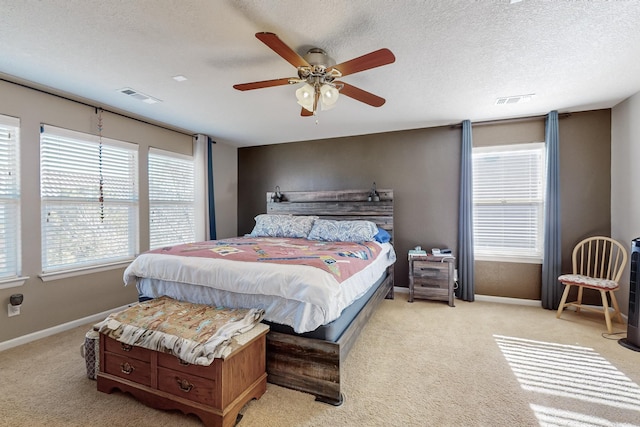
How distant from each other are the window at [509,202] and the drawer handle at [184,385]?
3.85m

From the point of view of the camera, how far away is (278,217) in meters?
4.49

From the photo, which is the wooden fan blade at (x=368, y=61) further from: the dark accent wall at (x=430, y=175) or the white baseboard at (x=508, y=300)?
the white baseboard at (x=508, y=300)

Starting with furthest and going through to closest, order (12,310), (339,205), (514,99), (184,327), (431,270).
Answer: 1. (339,205)
2. (431,270)
3. (514,99)
4. (12,310)
5. (184,327)

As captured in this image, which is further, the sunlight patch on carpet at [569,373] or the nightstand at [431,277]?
the nightstand at [431,277]

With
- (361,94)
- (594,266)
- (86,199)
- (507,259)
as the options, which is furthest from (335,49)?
(594,266)

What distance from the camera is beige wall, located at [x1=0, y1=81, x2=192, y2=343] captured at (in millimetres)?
2747

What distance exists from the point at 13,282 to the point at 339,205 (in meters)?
3.80

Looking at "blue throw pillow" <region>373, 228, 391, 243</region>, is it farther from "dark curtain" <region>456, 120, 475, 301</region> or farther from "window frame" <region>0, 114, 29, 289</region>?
"window frame" <region>0, 114, 29, 289</region>

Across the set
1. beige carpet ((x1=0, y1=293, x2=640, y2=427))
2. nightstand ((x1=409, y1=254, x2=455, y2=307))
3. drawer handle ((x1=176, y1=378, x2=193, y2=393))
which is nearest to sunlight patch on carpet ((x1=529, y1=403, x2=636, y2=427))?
beige carpet ((x1=0, y1=293, x2=640, y2=427))

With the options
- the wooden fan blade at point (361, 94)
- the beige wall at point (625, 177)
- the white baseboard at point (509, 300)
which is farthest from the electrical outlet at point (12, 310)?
the beige wall at point (625, 177)

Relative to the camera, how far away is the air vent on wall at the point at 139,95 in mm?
2955

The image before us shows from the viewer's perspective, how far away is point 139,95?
10.1 feet

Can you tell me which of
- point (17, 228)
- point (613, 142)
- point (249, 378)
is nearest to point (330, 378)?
point (249, 378)

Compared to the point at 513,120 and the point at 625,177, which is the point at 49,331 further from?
the point at 625,177
